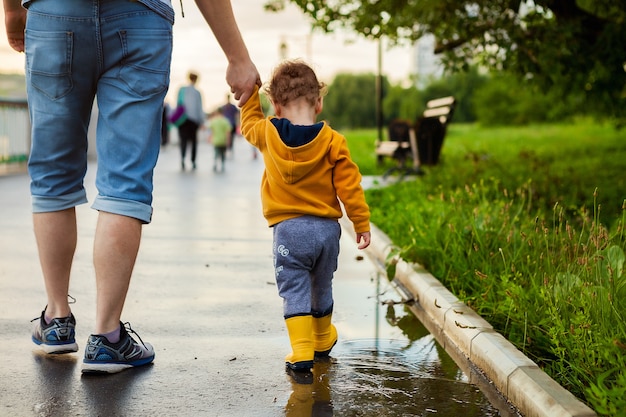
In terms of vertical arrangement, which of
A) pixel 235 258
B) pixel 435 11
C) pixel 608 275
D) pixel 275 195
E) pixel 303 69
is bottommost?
pixel 235 258

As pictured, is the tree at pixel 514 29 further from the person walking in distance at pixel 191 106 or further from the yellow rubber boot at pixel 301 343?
the yellow rubber boot at pixel 301 343

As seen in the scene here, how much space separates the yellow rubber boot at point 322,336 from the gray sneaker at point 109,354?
2.73 ft

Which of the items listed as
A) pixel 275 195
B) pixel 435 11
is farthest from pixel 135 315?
pixel 435 11

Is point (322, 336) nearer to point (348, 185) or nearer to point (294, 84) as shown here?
point (348, 185)

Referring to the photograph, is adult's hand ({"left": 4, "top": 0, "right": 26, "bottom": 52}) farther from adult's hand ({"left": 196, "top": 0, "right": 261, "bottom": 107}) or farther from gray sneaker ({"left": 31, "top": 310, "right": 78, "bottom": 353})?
gray sneaker ({"left": 31, "top": 310, "right": 78, "bottom": 353})

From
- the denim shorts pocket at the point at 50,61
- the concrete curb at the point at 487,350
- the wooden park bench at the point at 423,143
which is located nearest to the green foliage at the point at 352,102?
the wooden park bench at the point at 423,143

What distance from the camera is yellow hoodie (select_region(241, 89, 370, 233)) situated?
421 centimetres

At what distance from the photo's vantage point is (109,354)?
3.97m

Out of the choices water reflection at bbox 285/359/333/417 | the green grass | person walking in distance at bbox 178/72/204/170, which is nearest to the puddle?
water reflection at bbox 285/359/333/417

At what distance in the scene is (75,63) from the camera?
3.89 metres

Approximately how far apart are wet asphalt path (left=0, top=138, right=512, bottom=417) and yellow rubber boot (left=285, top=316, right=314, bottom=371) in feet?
0.24

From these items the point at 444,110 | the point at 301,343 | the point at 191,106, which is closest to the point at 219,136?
the point at 191,106

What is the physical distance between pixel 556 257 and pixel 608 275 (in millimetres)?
892

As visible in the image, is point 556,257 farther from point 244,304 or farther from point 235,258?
point 235,258
